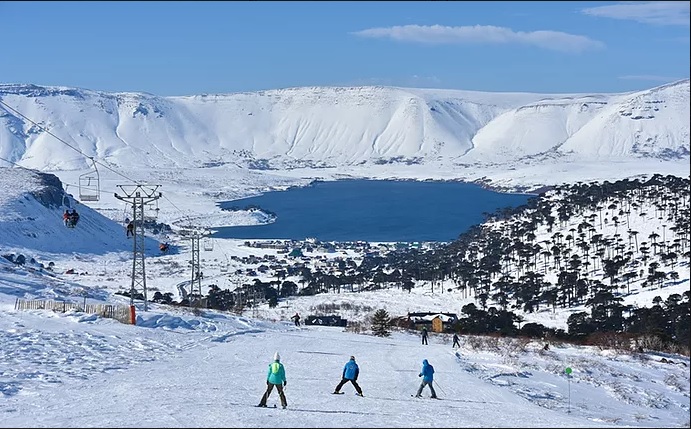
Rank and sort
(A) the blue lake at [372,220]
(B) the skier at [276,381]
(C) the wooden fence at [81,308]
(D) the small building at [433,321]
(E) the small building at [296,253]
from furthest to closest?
1. (A) the blue lake at [372,220]
2. (E) the small building at [296,253]
3. (D) the small building at [433,321]
4. (C) the wooden fence at [81,308]
5. (B) the skier at [276,381]

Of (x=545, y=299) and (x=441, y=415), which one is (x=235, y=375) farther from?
(x=545, y=299)

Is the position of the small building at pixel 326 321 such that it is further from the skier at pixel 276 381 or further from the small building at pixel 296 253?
the small building at pixel 296 253

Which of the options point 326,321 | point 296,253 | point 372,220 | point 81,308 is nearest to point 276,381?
point 81,308

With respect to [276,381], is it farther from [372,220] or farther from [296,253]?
[372,220]

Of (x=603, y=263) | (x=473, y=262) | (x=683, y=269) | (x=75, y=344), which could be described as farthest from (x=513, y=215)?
(x=75, y=344)

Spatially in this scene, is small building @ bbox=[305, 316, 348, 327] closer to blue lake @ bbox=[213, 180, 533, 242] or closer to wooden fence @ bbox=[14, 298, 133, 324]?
wooden fence @ bbox=[14, 298, 133, 324]

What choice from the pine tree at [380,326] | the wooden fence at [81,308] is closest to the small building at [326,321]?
the pine tree at [380,326]

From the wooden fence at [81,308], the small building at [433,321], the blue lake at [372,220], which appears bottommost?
the small building at [433,321]

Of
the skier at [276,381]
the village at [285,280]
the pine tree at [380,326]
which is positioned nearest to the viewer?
the skier at [276,381]

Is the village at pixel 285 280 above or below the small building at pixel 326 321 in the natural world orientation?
above
